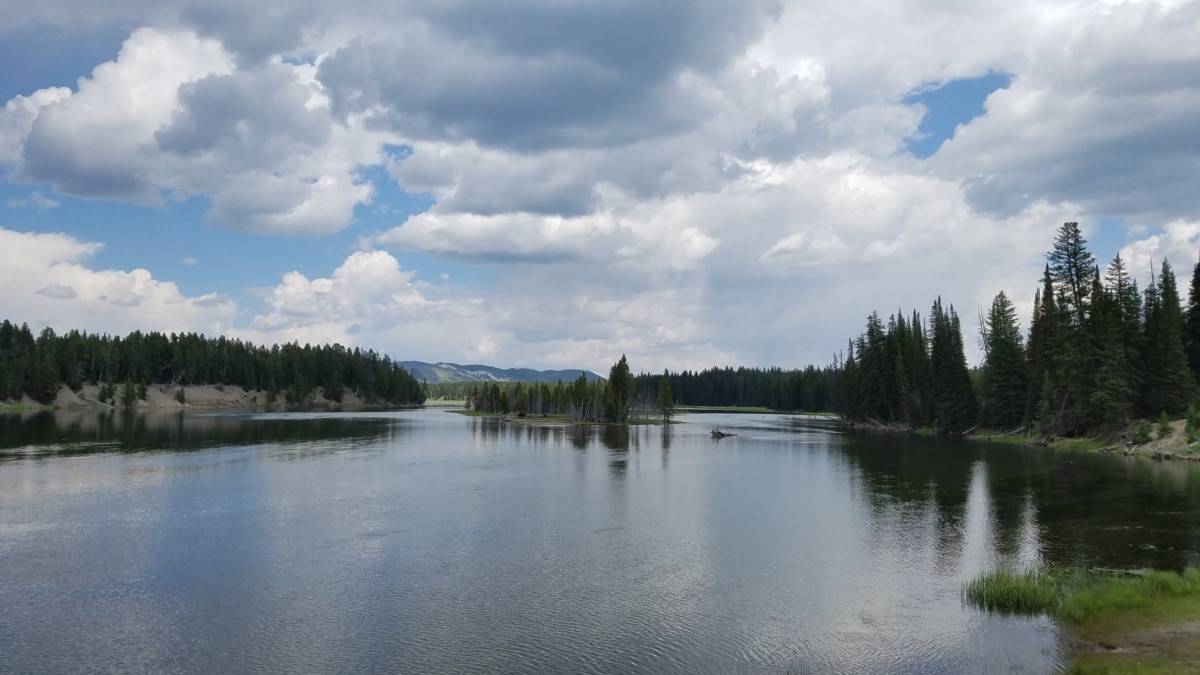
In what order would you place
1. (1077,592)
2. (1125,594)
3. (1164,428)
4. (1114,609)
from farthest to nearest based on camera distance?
1. (1164,428)
2. (1077,592)
3. (1125,594)
4. (1114,609)

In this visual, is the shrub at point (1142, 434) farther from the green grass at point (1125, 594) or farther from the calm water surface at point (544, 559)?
the green grass at point (1125, 594)

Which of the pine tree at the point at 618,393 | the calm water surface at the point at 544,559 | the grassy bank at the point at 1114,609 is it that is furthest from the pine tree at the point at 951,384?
the grassy bank at the point at 1114,609

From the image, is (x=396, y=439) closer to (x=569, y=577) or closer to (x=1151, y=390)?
(x=569, y=577)

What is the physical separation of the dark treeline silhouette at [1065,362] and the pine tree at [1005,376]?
0.51ft

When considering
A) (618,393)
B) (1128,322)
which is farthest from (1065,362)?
(618,393)

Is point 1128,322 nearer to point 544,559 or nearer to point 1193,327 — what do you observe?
point 1193,327

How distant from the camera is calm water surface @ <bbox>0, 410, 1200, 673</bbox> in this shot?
79.6ft

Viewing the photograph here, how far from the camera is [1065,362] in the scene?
326 ft

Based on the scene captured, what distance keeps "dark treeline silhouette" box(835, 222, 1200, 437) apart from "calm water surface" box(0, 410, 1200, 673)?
20454mm

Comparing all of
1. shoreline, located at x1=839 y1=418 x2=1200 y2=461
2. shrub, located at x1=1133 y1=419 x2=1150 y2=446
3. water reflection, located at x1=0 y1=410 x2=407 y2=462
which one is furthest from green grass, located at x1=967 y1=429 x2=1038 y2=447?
water reflection, located at x1=0 y1=410 x2=407 y2=462

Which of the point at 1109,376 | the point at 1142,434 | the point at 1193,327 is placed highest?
the point at 1193,327

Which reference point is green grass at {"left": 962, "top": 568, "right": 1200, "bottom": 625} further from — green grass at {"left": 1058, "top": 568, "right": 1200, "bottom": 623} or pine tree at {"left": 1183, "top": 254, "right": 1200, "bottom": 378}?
pine tree at {"left": 1183, "top": 254, "right": 1200, "bottom": 378}

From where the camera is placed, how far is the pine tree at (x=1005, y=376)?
393 feet

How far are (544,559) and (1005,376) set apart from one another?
107m
